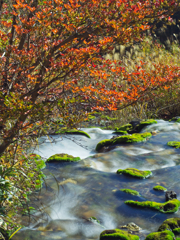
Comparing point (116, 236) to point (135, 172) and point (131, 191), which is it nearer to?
point (131, 191)

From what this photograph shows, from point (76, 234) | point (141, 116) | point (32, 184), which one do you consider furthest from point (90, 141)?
point (76, 234)

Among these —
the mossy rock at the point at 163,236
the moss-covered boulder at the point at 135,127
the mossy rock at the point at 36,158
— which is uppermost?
the moss-covered boulder at the point at 135,127

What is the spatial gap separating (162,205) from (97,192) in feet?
2.87

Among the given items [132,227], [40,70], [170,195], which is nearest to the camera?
[132,227]

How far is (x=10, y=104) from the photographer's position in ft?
7.48

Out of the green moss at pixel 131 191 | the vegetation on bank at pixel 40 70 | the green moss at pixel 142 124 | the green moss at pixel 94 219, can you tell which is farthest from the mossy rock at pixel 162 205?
the green moss at pixel 142 124

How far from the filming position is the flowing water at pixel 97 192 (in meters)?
2.71

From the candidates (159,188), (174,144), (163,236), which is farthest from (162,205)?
(174,144)

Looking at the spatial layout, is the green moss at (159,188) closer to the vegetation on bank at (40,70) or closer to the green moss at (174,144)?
the vegetation on bank at (40,70)

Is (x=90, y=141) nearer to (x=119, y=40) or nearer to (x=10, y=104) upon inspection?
(x=119, y=40)

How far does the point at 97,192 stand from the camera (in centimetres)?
349

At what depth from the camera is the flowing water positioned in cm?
271

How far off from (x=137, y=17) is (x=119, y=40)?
32cm

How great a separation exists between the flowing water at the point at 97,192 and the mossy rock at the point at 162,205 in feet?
0.19
